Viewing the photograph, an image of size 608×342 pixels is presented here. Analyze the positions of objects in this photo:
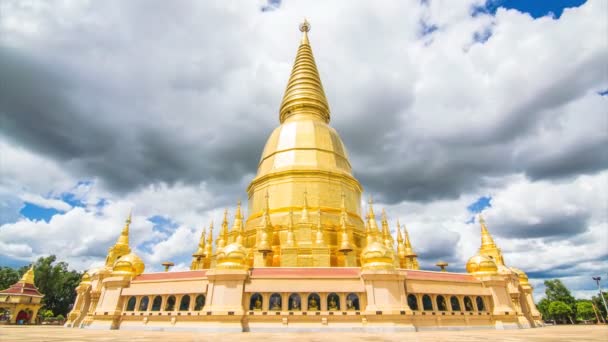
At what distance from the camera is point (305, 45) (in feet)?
161

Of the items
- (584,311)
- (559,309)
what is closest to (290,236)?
(559,309)

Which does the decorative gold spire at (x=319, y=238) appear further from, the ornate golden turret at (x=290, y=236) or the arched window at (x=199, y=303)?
the arched window at (x=199, y=303)

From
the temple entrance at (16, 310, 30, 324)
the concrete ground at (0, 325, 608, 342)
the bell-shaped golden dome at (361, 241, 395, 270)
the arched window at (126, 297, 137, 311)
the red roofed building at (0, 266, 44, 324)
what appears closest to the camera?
the concrete ground at (0, 325, 608, 342)

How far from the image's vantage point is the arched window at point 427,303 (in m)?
21.6

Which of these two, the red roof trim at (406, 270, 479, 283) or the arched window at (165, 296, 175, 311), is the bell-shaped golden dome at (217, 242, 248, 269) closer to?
the arched window at (165, 296, 175, 311)

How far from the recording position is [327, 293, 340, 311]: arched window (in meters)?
20.3

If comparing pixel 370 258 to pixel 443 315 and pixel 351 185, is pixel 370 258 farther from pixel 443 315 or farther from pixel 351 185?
pixel 351 185

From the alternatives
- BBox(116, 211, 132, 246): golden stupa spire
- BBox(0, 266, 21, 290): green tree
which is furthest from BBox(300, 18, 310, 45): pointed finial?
BBox(0, 266, 21, 290): green tree

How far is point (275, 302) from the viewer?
2052cm

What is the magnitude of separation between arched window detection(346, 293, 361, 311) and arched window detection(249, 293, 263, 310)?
5.34 metres

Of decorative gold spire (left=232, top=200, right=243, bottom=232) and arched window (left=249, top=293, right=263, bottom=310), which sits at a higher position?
decorative gold spire (left=232, top=200, right=243, bottom=232)

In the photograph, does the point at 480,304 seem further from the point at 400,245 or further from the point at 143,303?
the point at 143,303

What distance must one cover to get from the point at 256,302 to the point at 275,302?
3.81ft

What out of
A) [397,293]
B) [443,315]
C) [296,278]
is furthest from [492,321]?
[296,278]
